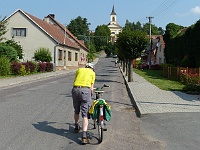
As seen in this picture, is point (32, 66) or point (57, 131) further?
point (32, 66)

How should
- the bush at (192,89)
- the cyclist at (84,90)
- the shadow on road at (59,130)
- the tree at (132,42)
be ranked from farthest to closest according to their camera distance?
the tree at (132,42), the bush at (192,89), the shadow on road at (59,130), the cyclist at (84,90)

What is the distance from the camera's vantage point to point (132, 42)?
883 inches

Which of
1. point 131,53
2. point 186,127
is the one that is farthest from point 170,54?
point 186,127

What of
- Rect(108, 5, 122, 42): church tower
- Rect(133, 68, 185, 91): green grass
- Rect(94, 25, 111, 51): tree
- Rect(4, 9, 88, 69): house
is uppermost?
Rect(108, 5, 122, 42): church tower

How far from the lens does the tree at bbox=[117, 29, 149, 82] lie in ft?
73.5

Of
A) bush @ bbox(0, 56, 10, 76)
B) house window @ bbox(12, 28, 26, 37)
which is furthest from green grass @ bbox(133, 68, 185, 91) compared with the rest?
house window @ bbox(12, 28, 26, 37)

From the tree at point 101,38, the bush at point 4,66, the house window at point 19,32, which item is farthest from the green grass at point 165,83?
the tree at point 101,38

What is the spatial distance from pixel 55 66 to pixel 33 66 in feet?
34.1

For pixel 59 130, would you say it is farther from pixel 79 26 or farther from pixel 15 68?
pixel 79 26

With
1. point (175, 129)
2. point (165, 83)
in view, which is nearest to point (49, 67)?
point (165, 83)

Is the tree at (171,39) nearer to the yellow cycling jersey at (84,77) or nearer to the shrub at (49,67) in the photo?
the shrub at (49,67)

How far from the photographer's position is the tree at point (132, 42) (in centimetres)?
2241

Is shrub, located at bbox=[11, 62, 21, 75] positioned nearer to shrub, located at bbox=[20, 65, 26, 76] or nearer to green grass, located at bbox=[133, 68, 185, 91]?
shrub, located at bbox=[20, 65, 26, 76]

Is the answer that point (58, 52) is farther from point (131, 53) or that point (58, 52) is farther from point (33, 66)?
point (131, 53)
